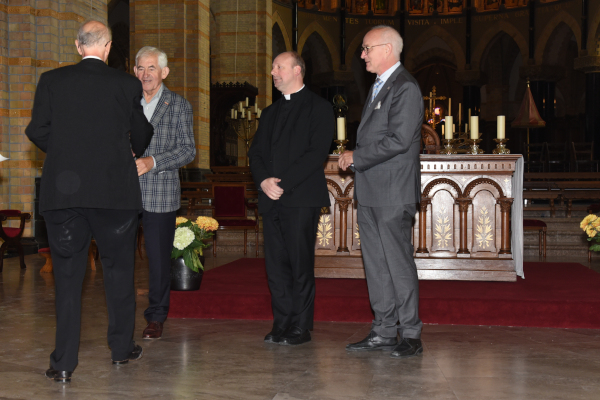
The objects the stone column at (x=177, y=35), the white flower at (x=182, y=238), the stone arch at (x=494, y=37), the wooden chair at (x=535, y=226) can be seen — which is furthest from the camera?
the stone arch at (x=494, y=37)

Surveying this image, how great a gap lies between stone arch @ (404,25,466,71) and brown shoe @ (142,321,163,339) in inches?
761

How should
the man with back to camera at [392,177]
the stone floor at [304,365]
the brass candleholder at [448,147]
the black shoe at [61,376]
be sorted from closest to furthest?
the stone floor at [304,365] → the black shoe at [61,376] → the man with back to camera at [392,177] → the brass candleholder at [448,147]

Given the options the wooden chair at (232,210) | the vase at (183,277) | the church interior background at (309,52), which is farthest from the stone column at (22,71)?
the vase at (183,277)

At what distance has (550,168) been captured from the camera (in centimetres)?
1658

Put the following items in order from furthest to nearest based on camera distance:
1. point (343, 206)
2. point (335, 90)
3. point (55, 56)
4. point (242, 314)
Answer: point (335, 90)
point (55, 56)
point (343, 206)
point (242, 314)

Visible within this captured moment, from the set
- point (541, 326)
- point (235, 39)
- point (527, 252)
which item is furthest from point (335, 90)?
point (541, 326)

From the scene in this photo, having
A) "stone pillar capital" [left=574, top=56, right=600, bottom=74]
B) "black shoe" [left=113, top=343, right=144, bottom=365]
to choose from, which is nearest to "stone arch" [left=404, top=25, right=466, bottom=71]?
"stone pillar capital" [left=574, top=56, right=600, bottom=74]

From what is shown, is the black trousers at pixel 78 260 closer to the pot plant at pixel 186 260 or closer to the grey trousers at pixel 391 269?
the grey trousers at pixel 391 269

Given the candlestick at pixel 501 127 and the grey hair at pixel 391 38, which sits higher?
the grey hair at pixel 391 38

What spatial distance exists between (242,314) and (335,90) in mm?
17741

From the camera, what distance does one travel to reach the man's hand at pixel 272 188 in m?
3.54

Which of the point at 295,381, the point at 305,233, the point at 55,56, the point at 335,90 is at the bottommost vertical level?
the point at 295,381

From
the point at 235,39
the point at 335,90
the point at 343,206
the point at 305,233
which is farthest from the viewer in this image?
the point at 335,90

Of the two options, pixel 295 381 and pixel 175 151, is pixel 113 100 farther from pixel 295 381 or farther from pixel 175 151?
pixel 295 381
